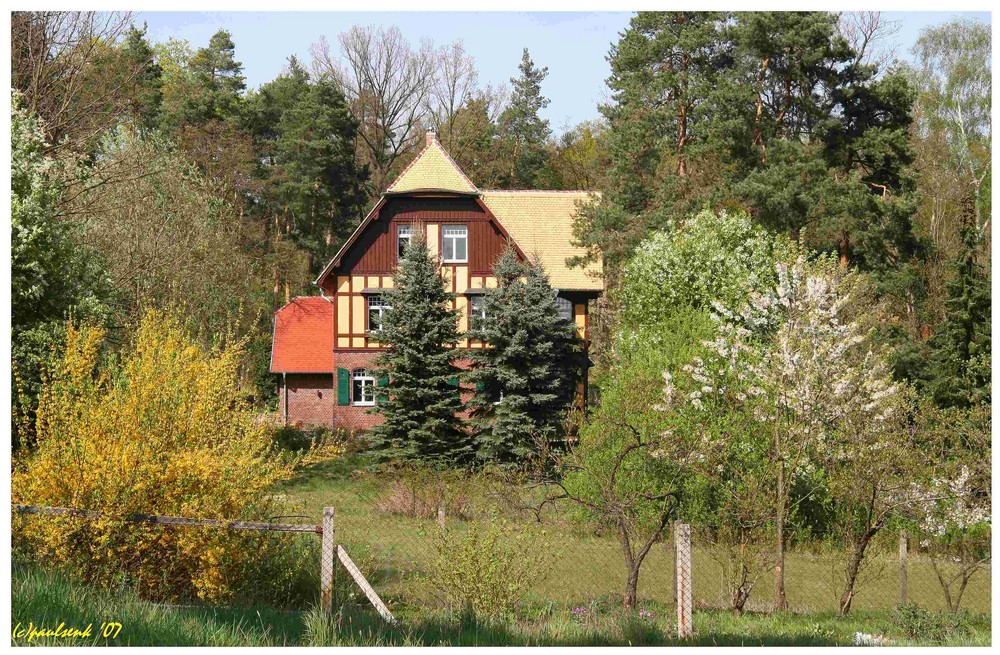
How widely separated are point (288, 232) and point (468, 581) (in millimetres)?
39231

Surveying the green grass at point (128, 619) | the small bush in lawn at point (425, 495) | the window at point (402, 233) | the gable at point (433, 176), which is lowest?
the small bush in lawn at point (425, 495)

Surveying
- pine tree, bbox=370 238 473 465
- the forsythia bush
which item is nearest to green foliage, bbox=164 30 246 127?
pine tree, bbox=370 238 473 465

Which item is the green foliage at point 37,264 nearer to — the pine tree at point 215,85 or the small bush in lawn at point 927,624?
the small bush in lawn at point 927,624

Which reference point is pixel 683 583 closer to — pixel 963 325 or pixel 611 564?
pixel 611 564

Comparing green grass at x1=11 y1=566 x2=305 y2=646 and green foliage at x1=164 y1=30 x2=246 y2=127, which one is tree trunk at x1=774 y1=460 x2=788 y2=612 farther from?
green foliage at x1=164 y1=30 x2=246 y2=127

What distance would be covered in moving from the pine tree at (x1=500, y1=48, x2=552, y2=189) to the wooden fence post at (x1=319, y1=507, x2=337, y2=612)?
3870 cm

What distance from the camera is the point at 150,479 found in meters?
9.75

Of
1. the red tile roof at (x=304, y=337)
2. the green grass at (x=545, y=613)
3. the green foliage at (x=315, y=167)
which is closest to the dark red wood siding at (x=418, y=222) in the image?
the red tile roof at (x=304, y=337)

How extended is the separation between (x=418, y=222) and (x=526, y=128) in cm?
2057

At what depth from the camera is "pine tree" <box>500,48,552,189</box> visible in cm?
4781

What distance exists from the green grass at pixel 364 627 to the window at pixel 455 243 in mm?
22102

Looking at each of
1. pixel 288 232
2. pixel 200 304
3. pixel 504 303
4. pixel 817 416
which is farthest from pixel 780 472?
pixel 288 232

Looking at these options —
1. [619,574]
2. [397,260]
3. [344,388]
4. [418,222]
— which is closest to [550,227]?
[418,222]

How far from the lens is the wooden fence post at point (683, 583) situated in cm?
934
